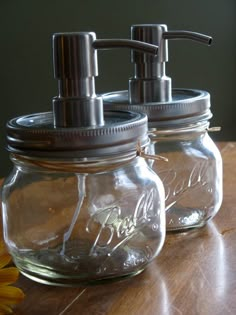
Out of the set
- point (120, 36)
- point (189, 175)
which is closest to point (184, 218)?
point (189, 175)

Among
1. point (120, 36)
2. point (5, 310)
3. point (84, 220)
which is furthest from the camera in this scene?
point (120, 36)

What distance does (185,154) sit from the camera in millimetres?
580

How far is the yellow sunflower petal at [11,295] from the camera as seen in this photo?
1.35ft

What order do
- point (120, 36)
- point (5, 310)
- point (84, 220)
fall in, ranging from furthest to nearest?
point (120, 36) < point (84, 220) < point (5, 310)

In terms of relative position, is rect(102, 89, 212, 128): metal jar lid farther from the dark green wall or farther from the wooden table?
the dark green wall

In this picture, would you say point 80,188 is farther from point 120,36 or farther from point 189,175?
point 120,36

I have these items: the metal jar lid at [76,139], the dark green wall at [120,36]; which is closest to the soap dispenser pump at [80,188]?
the metal jar lid at [76,139]

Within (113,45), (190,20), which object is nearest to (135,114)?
(113,45)

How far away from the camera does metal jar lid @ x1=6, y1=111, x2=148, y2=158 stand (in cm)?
41

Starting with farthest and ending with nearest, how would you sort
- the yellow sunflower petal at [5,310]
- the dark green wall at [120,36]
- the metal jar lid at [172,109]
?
the dark green wall at [120,36] < the metal jar lid at [172,109] < the yellow sunflower petal at [5,310]

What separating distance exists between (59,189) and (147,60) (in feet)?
0.55

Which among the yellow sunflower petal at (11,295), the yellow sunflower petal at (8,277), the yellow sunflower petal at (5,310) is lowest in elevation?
the yellow sunflower petal at (5,310)

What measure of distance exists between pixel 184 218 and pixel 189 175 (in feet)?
0.16

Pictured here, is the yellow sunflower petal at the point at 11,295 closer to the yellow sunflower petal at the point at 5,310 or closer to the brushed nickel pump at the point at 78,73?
the yellow sunflower petal at the point at 5,310
